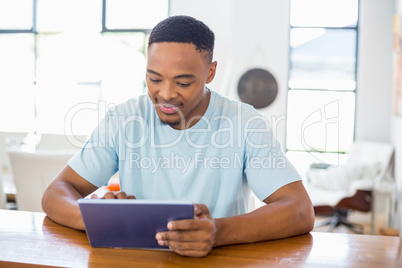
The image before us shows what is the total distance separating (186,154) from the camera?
1.56m

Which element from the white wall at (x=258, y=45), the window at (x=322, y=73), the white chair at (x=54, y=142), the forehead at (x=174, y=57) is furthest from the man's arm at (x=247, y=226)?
the window at (x=322, y=73)

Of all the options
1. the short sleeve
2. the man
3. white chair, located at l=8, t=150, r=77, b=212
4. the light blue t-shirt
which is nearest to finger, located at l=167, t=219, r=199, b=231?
the man

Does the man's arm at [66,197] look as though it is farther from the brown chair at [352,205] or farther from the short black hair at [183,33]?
the brown chair at [352,205]

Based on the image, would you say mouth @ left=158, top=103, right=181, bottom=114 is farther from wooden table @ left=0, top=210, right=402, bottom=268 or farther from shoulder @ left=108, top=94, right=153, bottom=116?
wooden table @ left=0, top=210, right=402, bottom=268

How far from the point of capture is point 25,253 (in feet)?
3.69

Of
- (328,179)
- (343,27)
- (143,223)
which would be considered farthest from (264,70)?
(143,223)

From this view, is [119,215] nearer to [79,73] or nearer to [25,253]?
[25,253]

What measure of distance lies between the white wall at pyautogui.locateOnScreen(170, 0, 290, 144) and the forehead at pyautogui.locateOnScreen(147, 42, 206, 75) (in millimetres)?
4044

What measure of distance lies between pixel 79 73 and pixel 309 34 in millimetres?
2925

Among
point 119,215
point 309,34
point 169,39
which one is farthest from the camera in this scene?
point 309,34

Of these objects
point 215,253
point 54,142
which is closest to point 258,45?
point 54,142

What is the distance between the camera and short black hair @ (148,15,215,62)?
1.44 m

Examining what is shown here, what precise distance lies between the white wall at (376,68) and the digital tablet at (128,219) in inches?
179

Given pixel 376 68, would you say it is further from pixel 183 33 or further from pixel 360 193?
pixel 183 33
